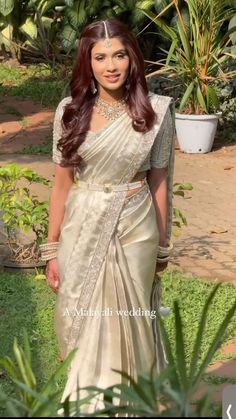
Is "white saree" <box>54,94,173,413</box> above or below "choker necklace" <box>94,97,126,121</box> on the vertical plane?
below

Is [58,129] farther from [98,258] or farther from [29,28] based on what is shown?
[29,28]

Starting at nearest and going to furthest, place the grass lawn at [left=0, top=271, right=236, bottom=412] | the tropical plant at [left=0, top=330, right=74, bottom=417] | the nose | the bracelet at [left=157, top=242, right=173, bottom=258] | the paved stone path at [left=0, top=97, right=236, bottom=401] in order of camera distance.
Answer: the tropical plant at [left=0, top=330, right=74, bottom=417] → the nose → the bracelet at [left=157, top=242, right=173, bottom=258] → the grass lawn at [left=0, top=271, right=236, bottom=412] → the paved stone path at [left=0, top=97, right=236, bottom=401]

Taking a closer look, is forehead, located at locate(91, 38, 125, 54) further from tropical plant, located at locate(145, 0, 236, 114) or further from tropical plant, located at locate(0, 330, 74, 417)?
tropical plant, located at locate(145, 0, 236, 114)

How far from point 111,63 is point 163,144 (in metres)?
0.41

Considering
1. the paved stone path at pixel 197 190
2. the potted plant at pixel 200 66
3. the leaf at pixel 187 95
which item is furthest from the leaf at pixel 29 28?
the leaf at pixel 187 95

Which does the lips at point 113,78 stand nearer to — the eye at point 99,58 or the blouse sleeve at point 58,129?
the eye at point 99,58

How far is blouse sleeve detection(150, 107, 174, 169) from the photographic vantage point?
389 centimetres

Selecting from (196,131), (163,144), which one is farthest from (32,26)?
(163,144)

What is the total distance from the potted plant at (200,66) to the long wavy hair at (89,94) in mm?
5852

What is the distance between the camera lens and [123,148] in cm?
381

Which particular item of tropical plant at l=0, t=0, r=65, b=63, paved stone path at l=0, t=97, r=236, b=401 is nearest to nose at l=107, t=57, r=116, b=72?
paved stone path at l=0, t=97, r=236, b=401

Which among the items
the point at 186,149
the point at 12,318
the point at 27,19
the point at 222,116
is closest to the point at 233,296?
the point at 12,318

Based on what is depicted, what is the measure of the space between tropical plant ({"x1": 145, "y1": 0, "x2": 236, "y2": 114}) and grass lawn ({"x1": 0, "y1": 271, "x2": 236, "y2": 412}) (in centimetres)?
404

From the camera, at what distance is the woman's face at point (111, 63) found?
3.73 m
